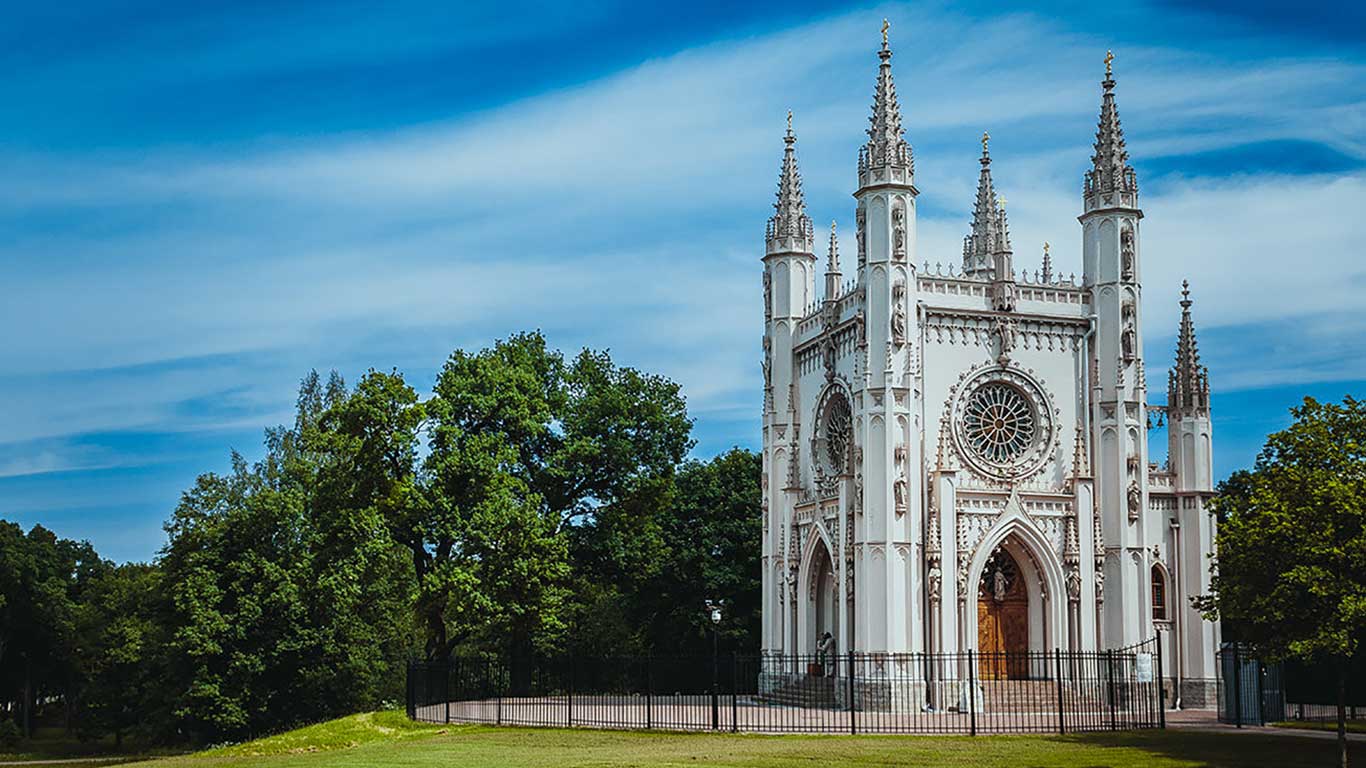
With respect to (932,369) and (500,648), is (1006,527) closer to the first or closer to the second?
(932,369)

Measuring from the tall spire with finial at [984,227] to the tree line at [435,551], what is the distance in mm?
11708

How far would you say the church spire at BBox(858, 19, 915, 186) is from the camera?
1587 inches

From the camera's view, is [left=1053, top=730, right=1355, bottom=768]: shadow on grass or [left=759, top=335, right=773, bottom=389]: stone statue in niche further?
[left=759, top=335, right=773, bottom=389]: stone statue in niche

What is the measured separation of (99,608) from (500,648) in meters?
22.2

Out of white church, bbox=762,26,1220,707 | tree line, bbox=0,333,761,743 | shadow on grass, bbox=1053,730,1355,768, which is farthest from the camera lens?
tree line, bbox=0,333,761,743

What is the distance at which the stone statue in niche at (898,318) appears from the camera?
39.0m

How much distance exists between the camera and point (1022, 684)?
3819cm

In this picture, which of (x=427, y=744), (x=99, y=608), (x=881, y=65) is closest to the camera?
(x=427, y=744)

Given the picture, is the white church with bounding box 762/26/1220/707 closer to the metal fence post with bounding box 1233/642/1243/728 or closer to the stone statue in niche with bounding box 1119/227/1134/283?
the stone statue in niche with bounding box 1119/227/1134/283

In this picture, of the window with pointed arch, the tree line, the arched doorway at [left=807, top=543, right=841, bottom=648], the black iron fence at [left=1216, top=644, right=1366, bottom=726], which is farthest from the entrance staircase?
the black iron fence at [left=1216, top=644, right=1366, bottom=726]

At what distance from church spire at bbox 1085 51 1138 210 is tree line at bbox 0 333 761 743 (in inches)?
675

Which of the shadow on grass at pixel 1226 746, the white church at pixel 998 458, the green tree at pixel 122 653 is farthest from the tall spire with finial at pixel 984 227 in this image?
the green tree at pixel 122 653

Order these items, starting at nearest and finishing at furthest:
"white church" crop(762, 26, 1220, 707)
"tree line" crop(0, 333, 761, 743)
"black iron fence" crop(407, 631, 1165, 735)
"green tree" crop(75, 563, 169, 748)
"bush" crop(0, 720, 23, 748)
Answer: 1. "black iron fence" crop(407, 631, 1165, 735)
2. "white church" crop(762, 26, 1220, 707)
3. "tree line" crop(0, 333, 761, 743)
4. "green tree" crop(75, 563, 169, 748)
5. "bush" crop(0, 720, 23, 748)

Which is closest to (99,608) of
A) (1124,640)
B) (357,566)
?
(357,566)
